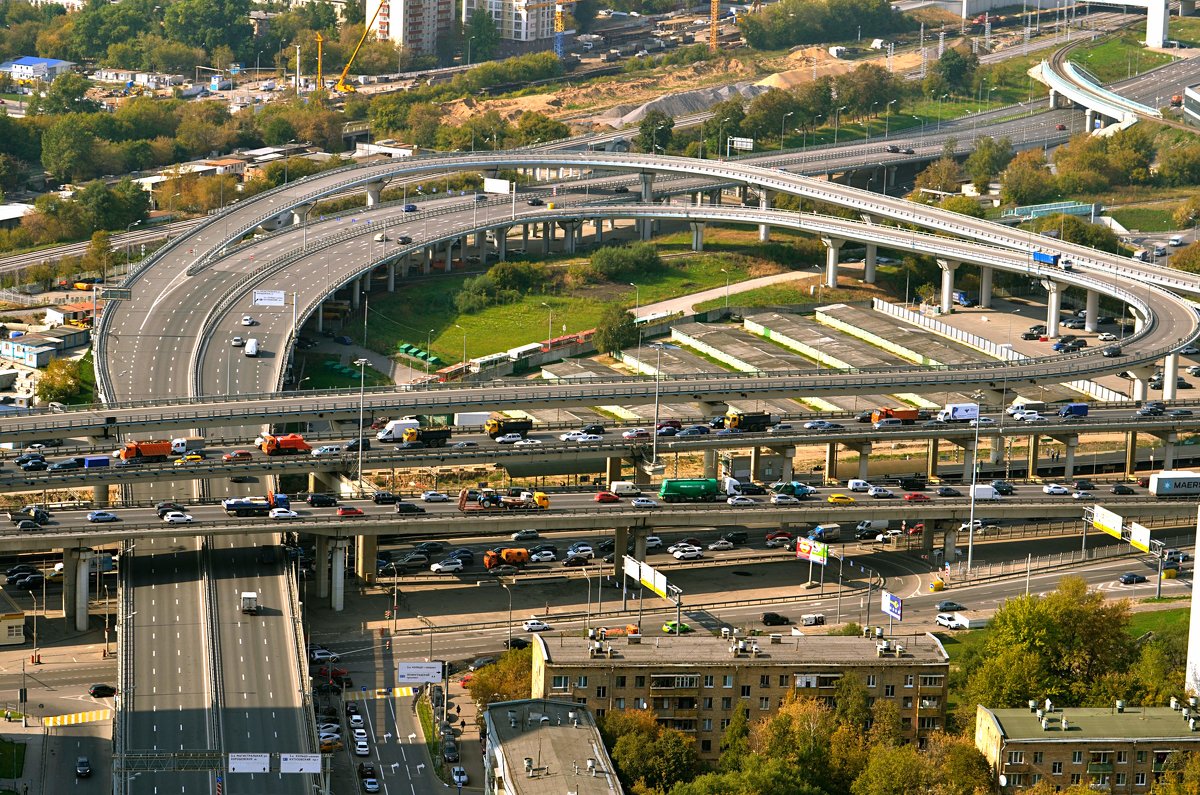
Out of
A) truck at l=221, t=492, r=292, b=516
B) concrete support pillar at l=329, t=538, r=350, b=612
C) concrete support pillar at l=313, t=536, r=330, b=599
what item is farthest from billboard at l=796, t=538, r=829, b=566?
truck at l=221, t=492, r=292, b=516

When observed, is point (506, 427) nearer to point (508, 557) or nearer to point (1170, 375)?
point (508, 557)

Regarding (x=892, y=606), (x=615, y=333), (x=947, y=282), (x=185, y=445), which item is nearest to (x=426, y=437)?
(x=185, y=445)

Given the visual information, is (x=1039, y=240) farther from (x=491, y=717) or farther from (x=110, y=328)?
(x=491, y=717)

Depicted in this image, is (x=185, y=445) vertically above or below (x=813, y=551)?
above

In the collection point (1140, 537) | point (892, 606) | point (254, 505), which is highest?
point (254, 505)

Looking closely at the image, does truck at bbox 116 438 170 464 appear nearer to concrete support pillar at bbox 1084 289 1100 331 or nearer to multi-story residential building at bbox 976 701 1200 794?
multi-story residential building at bbox 976 701 1200 794

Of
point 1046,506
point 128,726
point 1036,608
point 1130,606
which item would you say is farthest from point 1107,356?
point 128,726
